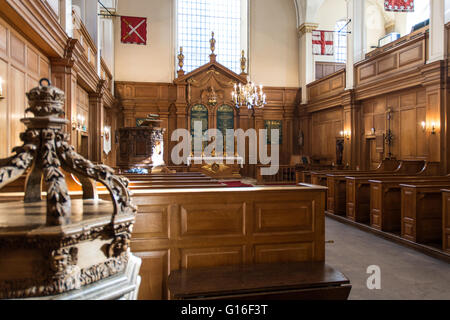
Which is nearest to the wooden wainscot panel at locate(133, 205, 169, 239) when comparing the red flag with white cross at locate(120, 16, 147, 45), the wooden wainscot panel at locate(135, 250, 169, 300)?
the wooden wainscot panel at locate(135, 250, 169, 300)

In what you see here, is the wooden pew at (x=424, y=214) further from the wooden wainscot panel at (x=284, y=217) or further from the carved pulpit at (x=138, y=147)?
the carved pulpit at (x=138, y=147)

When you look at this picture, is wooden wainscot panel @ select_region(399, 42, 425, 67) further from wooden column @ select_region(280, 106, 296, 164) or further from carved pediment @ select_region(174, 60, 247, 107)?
carved pediment @ select_region(174, 60, 247, 107)

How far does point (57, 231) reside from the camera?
118 centimetres

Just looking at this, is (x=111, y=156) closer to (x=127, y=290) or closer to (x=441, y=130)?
(x=441, y=130)

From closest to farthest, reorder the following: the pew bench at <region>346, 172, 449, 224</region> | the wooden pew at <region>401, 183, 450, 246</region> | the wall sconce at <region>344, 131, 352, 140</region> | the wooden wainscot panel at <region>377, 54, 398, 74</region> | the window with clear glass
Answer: the wooden pew at <region>401, 183, 450, 246</region> → the pew bench at <region>346, 172, 449, 224</region> → the wooden wainscot panel at <region>377, 54, 398, 74</region> → the wall sconce at <region>344, 131, 352, 140</region> → the window with clear glass

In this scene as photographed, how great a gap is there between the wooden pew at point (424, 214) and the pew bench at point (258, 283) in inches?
130

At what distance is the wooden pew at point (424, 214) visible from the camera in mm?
5297

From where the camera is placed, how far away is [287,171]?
14594 millimetres

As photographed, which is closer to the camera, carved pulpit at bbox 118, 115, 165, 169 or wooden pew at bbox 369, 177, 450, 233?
wooden pew at bbox 369, 177, 450, 233

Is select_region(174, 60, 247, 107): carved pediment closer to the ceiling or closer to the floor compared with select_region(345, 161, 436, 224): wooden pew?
closer to the ceiling

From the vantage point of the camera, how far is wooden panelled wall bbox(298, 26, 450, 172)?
27.8 ft

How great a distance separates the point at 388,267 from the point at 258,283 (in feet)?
8.57

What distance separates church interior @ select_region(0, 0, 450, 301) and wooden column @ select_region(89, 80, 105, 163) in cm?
5
